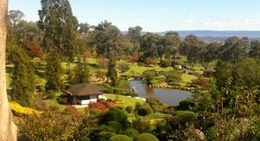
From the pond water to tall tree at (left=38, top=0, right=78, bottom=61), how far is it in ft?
34.3

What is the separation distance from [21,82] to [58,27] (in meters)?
24.7

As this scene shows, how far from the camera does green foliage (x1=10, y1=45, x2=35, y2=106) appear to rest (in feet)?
97.5

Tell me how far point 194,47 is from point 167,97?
34262mm

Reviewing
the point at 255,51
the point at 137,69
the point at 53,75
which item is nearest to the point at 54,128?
the point at 53,75

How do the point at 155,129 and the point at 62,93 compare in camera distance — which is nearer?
the point at 155,129

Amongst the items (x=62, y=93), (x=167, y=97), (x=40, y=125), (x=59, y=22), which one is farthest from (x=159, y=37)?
(x=40, y=125)

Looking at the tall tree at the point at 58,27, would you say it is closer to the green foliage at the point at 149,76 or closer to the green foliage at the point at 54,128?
the green foliage at the point at 149,76

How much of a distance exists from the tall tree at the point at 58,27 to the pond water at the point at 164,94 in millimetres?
10446

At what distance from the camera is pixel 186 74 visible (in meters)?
60.4

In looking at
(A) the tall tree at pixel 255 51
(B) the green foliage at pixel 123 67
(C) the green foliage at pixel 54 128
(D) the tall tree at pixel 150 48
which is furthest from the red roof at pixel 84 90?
(A) the tall tree at pixel 255 51

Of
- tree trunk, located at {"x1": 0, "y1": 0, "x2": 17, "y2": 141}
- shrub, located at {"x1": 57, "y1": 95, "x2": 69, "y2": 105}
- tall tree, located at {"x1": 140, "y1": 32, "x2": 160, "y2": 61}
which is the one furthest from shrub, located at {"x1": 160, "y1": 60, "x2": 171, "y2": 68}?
tree trunk, located at {"x1": 0, "y1": 0, "x2": 17, "y2": 141}

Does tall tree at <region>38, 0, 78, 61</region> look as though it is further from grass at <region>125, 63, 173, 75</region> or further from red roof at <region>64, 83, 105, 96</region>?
red roof at <region>64, 83, 105, 96</region>

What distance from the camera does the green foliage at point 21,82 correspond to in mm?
29703

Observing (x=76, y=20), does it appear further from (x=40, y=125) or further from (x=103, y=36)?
(x=40, y=125)
